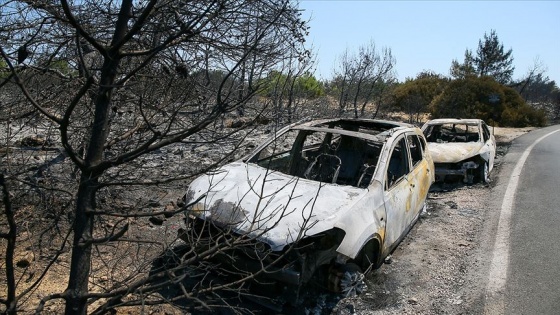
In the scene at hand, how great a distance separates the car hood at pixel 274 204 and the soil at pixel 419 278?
0.74 metres

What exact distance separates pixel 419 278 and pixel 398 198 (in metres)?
0.96

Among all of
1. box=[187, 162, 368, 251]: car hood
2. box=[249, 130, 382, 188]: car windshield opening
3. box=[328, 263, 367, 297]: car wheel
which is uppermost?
box=[249, 130, 382, 188]: car windshield opening

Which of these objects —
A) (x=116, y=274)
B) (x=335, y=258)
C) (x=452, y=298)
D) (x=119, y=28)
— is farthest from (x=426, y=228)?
(x=119, y=28)

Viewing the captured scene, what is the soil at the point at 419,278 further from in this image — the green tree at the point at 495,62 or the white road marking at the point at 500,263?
the green tree at the point at 495,62

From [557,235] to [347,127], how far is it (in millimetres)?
3490

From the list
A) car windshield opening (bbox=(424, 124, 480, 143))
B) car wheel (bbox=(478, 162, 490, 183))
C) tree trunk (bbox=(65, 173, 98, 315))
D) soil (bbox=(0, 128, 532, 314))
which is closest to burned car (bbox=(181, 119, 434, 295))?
soil (bbox=(0, 128, 532, 314))

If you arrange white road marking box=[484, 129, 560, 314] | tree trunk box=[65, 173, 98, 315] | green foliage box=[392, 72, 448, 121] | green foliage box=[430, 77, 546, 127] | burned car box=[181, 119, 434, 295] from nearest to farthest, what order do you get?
1. tree trunk box=[65, 173, 98, 315]
2. burned car box=[181, 119, 434, 295]
3. white road marking box=[484, 129, 560, 314]
4. green foliage box=[430, 77, 546, 127]
5. green foliage box=[392, 72, 448, 121]

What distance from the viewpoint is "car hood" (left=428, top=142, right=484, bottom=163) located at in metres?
9.52

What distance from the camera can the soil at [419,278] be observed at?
4.53 metres

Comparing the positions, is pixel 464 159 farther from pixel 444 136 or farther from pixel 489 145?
pixel 444 136

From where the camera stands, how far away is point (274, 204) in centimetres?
443

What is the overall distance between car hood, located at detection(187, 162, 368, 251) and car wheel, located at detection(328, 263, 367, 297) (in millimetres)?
595

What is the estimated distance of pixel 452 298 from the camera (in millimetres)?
4793

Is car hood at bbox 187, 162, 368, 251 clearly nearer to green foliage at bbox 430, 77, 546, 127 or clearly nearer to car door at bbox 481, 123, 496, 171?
car door at bbox 481, 123, 496, 171
